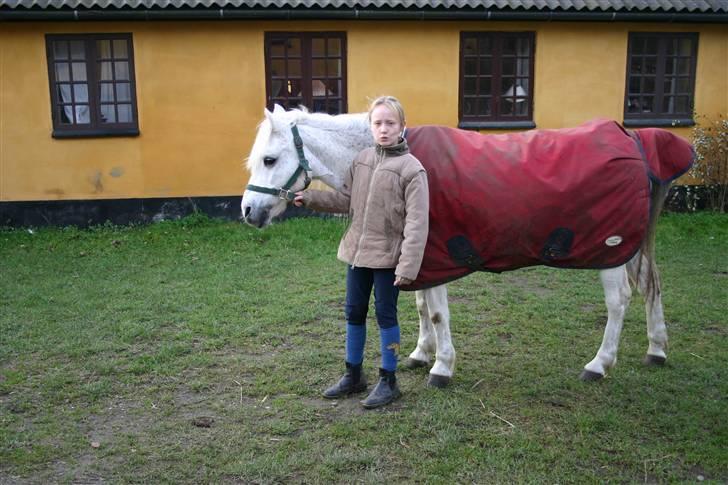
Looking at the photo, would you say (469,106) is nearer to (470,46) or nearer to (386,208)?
(470,46)

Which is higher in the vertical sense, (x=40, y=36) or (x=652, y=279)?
(x=40, y=36)

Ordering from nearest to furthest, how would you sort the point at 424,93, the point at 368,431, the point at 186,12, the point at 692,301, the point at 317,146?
the point at 368,431, the point at 317,146, the point at 692,301, the point at 186,12, the point at 424,93

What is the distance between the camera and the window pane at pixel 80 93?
9656mm

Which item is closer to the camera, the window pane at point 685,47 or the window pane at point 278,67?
the window pane at point 278,67

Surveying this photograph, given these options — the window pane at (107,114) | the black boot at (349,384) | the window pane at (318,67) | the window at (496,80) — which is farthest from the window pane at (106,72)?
the black boot at (349,384)

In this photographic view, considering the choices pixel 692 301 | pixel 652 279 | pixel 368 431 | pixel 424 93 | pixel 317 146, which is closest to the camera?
pixel 368 431

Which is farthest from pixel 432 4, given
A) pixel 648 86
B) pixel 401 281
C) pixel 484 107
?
pixel 401 281

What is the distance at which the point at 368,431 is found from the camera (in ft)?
11.7

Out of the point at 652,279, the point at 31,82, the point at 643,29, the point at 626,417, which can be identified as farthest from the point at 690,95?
the point at 31,82

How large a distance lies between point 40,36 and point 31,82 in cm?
65

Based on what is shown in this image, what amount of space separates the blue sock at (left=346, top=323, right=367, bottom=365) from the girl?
49mm

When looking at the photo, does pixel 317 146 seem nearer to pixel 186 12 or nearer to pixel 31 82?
pixel 186 12

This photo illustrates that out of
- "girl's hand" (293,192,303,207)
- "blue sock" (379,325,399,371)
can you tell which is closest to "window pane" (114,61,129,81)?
"girl's hand" (293,192,303,207)

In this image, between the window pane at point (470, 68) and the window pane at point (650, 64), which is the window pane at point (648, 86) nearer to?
the window pane at point (650, 64)
